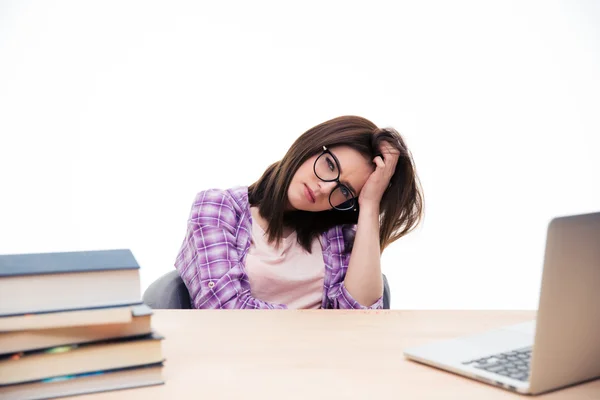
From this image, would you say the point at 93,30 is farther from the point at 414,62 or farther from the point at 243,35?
the point at 414,62

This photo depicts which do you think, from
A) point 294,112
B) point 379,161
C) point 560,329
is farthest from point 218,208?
point 294,112

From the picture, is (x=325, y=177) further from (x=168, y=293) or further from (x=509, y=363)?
(x=509, y=363)

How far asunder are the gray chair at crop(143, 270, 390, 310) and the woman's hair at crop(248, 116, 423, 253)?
317 mm

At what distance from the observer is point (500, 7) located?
10.9 ft

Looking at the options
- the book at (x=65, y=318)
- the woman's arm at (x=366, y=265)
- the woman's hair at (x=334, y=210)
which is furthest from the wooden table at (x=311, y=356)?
the woman's hair at (x=334, y=210)

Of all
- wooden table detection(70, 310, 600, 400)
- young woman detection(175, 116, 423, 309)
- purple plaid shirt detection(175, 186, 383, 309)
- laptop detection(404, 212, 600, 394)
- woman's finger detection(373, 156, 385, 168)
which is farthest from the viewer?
woman's finger detection(373, 156, 385, 168)

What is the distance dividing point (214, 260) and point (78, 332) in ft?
3.02

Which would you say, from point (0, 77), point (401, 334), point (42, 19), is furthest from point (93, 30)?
point (401, 334)

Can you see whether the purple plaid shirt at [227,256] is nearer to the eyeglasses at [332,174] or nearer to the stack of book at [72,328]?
the eyeglasses at [332,174]

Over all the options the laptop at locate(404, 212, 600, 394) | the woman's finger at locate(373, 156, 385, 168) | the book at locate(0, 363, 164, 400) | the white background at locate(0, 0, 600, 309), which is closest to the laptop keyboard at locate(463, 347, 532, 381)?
the laptop at locate(404, 212, 600, 394)

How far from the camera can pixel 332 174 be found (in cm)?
183

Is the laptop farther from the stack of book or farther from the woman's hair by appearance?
the woman's hair

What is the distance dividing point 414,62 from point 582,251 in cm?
267

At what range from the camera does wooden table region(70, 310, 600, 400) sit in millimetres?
875
